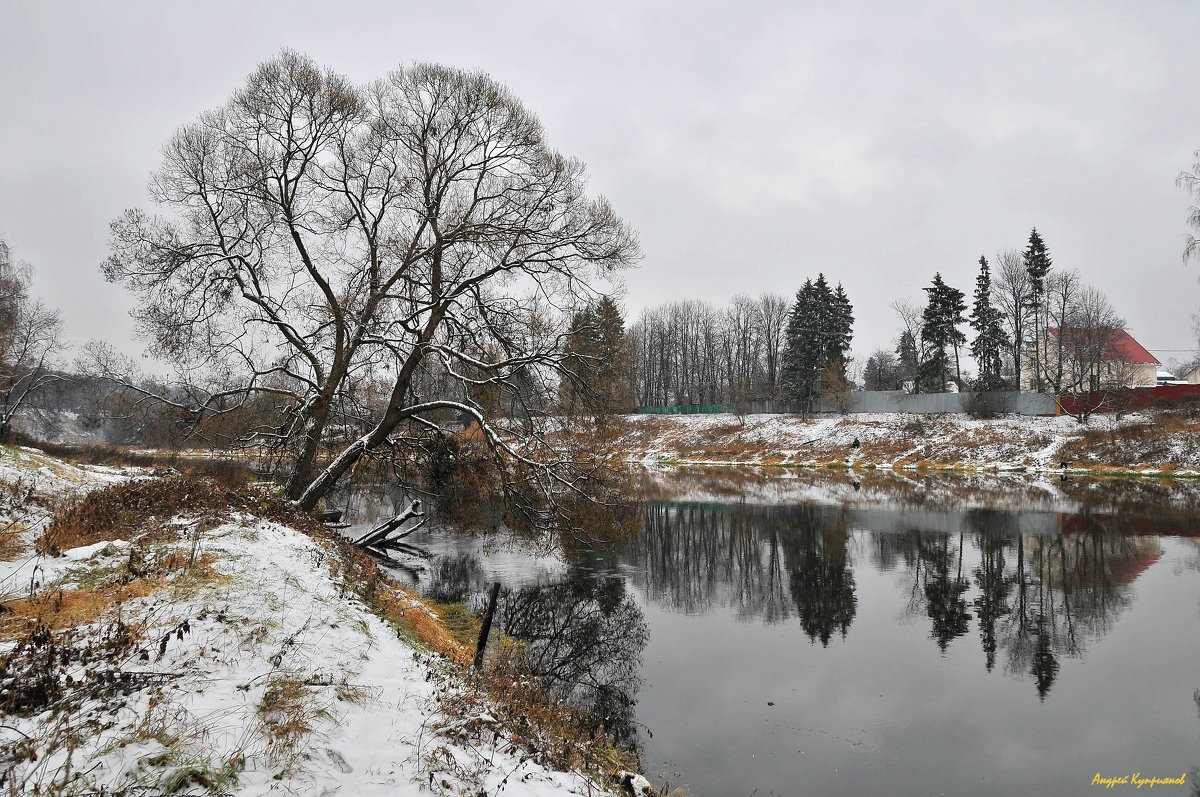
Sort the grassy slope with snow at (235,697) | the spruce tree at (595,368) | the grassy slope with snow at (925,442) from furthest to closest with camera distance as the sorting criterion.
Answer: the grassy slope with snow at (925,442)
the spruce tree at (595,368)
the grassy slope with snow at (235,697)

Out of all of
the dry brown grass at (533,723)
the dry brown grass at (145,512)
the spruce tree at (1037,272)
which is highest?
the spruce tree at (1037,272)

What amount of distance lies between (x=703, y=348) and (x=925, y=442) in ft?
138

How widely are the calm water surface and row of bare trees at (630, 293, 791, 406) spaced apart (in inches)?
2333

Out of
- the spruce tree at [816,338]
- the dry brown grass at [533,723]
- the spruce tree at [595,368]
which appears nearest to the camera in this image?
the dry brown grass at [533,723]

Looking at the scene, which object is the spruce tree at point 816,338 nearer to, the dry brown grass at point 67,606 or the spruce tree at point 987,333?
the spruce tree at point 987,333

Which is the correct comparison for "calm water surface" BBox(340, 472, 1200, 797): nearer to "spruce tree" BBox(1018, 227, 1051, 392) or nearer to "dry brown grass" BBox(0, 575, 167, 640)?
"dry brown grass" BBox(0, 575, 167, 640)

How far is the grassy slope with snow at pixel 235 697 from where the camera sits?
432 cm

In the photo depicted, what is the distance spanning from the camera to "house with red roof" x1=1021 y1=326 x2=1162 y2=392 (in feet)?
157

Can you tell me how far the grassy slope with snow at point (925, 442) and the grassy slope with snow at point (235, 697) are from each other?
26336 millimetres

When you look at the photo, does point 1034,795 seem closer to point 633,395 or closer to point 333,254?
point 633,395

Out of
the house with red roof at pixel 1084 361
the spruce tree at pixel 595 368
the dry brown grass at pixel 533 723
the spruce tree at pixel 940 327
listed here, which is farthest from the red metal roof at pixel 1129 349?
the dry brown grass at pixel 533 723

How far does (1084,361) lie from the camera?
156 feet

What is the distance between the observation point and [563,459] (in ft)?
51.2
